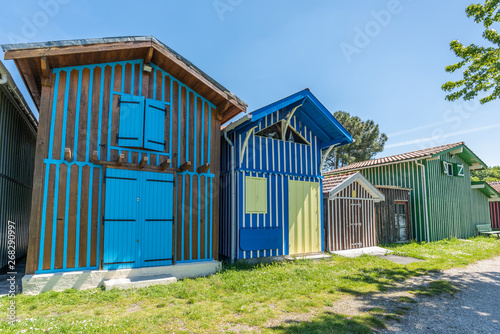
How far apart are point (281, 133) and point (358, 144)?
76.2 feet

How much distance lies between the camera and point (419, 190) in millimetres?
14016

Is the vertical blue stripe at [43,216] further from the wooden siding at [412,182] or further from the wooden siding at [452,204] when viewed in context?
the wooden siding at [452,204]

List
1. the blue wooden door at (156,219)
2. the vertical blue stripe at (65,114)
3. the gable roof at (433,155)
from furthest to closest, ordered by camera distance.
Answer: the gable roof at (433,155), the blue wooden door at (156,219), the vertical blue stripe at (65,114)

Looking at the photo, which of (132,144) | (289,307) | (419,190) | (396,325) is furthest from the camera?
(419,190)

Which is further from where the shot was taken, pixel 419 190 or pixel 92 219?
pixel 419 190

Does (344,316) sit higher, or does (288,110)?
(288,110)

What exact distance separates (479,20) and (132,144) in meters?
11.2

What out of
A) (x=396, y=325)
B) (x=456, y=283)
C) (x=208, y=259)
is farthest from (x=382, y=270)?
(x=208, y=259)

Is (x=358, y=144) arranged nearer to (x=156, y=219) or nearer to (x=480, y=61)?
(x=480, y=61)

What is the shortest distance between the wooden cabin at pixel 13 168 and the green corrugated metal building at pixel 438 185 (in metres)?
15.4

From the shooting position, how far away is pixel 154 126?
717 centimetres

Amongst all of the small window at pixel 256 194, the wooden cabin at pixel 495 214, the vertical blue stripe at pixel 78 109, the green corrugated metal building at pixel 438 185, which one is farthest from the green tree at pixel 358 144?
the vertical blue stripe at pixel 78 109

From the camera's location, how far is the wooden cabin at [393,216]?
41.4ft

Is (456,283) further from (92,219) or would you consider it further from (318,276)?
(92,219)
